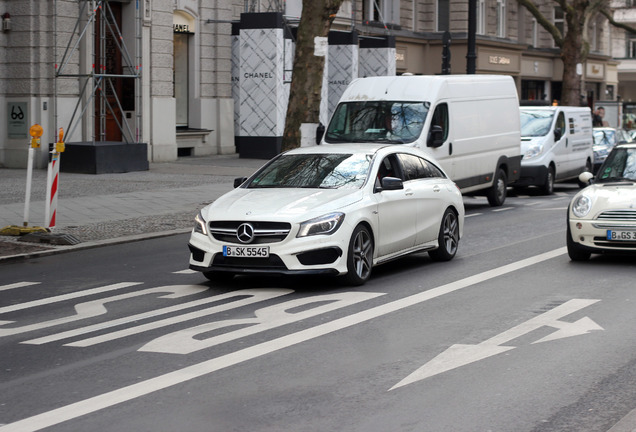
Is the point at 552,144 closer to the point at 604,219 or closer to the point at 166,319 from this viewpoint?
the point at 604,219

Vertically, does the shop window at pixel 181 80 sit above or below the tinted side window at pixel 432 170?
above

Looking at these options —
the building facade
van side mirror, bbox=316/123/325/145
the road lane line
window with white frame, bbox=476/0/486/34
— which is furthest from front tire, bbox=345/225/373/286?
window with white frame, bbox=476/0/486/34

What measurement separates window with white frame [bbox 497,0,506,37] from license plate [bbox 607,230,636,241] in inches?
1623

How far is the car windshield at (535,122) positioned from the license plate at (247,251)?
54.9 feet

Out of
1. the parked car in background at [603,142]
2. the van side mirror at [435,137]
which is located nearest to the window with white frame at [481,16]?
the parked car in background at [603,142]

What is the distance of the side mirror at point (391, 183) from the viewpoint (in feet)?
39.9

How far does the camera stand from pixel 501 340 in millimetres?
8711

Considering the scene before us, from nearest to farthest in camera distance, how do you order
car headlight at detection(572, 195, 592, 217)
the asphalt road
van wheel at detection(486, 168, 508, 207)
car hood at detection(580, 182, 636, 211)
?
the asphalt road, car hood at detection(580, 182, 636, 211), car headlight at detection(572, 195, 592, 217), van wheel at detection(486, 168, 508, 207)

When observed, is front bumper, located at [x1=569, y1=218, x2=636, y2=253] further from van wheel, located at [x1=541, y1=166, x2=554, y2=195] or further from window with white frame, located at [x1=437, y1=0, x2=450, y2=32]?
window with white frame, located at [x1=437, y1=0, x2=450, y2=32]

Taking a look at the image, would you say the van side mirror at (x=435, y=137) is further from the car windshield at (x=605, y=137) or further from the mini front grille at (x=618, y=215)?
the car windshield at (x=605, y=137)

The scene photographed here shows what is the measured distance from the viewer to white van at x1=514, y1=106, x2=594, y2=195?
2605 cm

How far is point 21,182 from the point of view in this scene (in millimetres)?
24703

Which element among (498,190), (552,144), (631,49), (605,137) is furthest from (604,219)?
(631,49)

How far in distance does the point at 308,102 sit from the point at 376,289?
1153cm
